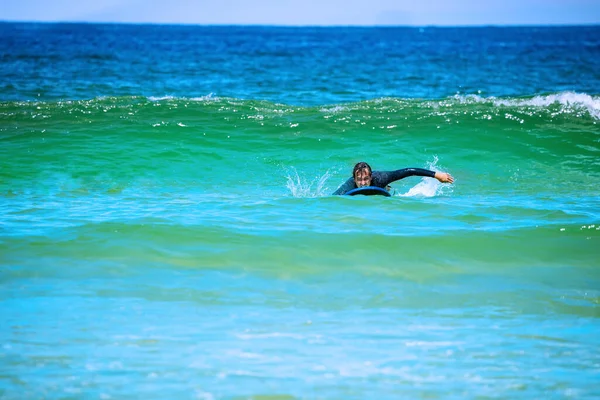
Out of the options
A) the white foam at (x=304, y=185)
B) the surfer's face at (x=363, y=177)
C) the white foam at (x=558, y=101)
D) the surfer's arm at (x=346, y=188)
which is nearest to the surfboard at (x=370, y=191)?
the surfer's face at (x=363, y=177)

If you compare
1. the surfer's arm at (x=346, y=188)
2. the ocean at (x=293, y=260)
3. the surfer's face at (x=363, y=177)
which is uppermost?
the surfer's face at (x=363, y=177)

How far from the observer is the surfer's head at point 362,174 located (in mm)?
9562

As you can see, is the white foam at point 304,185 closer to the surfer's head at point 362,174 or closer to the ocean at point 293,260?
the ocean at point 293,260

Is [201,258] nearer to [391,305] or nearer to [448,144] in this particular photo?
[391,305]

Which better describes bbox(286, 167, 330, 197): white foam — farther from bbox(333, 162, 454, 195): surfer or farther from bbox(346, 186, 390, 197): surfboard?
bbox(346, 186, 390, 197): surfboard

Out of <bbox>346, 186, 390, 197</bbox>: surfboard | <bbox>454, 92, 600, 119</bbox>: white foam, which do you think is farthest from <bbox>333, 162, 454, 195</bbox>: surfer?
<bbox>454, 92, 600, 119</bbox>: white foam

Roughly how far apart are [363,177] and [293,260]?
2.64m

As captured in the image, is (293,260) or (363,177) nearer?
(293,260)

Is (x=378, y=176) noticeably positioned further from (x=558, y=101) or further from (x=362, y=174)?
(x=558, y=101)

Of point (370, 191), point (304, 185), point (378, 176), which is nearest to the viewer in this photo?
point (370, 191)

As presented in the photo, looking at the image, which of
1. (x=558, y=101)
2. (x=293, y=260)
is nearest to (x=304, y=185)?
(x=293, y=260)

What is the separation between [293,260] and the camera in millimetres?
7242

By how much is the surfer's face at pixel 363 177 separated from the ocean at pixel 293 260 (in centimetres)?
29

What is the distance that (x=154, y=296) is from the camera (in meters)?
6.23
